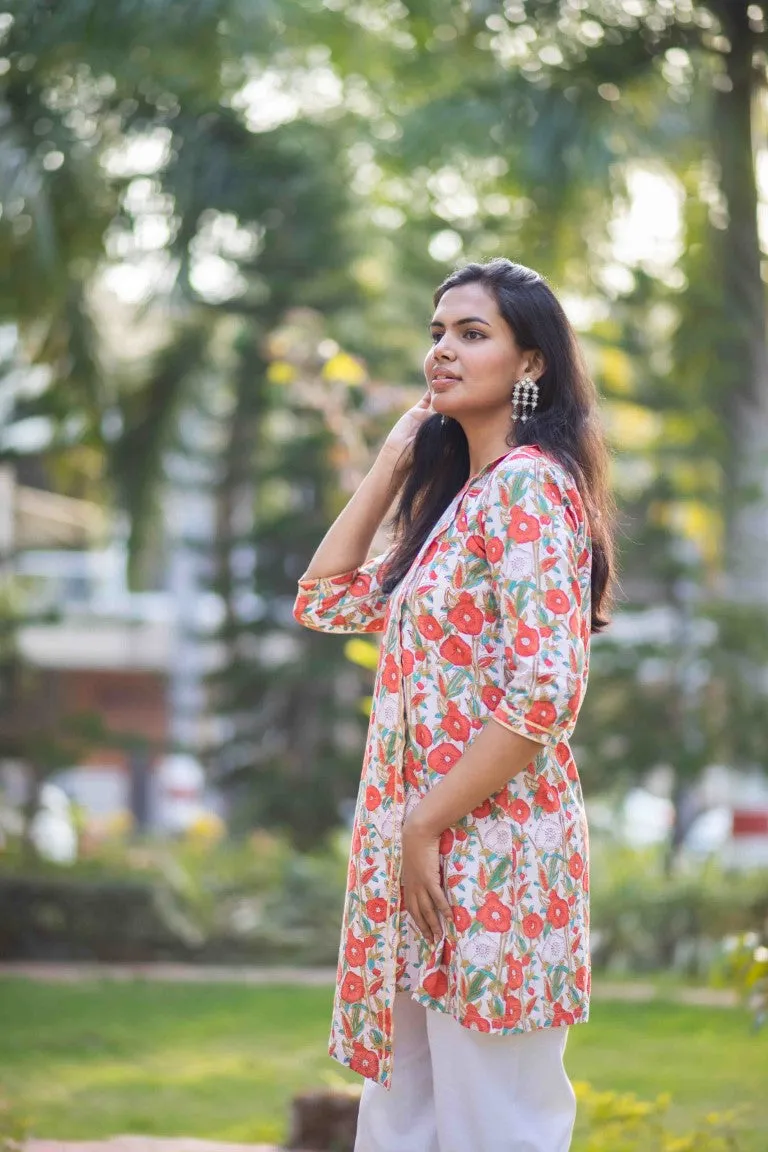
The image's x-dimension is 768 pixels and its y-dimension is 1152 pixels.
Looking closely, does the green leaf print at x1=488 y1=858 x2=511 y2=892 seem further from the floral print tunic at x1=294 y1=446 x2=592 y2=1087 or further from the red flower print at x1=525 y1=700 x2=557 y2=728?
the red flower print at x1=525 y1=700 x2=557 y2=728

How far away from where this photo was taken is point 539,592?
2346 mm

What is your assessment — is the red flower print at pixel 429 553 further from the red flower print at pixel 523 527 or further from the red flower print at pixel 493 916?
the red flower print at pixel 493 916

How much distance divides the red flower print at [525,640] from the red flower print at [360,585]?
2.02ft

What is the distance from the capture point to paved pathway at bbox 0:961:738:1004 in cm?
804

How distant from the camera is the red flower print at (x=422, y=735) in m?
2.50

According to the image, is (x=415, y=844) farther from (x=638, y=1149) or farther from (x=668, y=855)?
(x=668, y=855)

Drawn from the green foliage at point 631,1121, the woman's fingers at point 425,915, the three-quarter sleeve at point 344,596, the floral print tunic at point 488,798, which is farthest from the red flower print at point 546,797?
the green foliage at point 631,1121

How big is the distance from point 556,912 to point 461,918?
6.2 inches

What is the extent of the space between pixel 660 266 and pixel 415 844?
8998 millimetres

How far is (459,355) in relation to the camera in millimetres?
2561

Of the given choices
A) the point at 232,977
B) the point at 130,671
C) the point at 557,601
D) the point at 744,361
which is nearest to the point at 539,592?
the point at 557,601

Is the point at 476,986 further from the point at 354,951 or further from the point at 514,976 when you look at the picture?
→ the point at 354,951

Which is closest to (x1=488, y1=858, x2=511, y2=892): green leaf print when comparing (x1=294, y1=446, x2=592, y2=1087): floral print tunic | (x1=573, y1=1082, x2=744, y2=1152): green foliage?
(x1=294, y1=446, x2=592, y2=1087): floral print tunic

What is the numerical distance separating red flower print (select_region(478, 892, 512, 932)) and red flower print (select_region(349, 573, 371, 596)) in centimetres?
69
